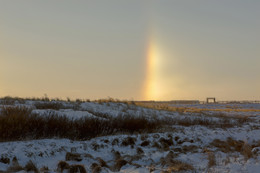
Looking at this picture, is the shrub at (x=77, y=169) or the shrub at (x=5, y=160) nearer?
the shrub at (x=77, y=169)

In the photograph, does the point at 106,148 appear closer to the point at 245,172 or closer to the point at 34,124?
the point at 34,124

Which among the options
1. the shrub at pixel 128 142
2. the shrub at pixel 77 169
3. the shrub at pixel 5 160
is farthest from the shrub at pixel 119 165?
the shrub at pixel 128 142

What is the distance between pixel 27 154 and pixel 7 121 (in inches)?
71.8

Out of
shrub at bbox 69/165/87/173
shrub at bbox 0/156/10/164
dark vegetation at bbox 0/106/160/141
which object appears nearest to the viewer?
shrub at bbox 69/165/87/173

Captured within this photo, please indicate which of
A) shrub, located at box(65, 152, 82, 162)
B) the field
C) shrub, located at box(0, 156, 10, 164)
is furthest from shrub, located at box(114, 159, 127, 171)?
shrub, located at box(0, 156, 10, 164)

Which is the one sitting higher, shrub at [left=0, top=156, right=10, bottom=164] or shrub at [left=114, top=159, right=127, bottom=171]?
shrub at [left=0, top=156, right=10, bottom=164]

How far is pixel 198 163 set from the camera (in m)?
5.05

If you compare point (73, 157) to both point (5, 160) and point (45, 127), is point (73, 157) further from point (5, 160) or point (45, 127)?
point (45, 127)

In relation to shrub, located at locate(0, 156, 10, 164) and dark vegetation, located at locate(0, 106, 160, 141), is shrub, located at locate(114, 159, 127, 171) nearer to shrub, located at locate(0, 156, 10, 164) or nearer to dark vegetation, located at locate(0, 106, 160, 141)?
shrub, located at locate(0, 156, 10, 164)

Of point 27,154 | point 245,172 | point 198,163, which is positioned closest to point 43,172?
point 27,154

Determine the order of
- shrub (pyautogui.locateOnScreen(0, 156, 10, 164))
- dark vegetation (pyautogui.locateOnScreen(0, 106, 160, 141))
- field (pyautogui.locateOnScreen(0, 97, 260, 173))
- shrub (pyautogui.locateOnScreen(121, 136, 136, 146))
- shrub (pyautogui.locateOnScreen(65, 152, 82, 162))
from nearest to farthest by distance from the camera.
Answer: field (pyautogui.locateOnScreen(0, 97, 260, 173))
shrub (pyautogui.locateOnScreen(0, 156, 10, 164))
shrub (pyautogui.locateOnScreen(65, 152, 82, 162))
dark vegetation (pyautogui.locateOnScreen(0, 106, 160, 141))
shrub (pyautogui.locateOnScreen(121, 136, 136, 146))

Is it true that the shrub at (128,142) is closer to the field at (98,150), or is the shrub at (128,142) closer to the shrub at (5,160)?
the field at (98,150)

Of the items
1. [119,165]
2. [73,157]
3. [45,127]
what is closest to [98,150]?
[73,157]

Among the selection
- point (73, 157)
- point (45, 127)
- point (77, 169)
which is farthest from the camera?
point (45, 127)
